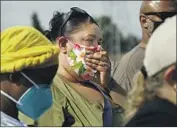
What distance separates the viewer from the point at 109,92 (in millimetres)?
4469

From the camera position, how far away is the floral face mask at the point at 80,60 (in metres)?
4.27

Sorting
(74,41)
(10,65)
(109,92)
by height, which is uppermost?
(10,65)

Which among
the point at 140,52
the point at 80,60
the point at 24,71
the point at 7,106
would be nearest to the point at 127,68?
the point at 140,52

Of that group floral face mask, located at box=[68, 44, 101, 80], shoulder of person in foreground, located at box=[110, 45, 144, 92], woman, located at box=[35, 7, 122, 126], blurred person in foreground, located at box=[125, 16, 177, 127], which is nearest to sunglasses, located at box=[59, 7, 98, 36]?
woman, located at box=[35, 7, 122, 126]

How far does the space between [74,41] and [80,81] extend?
30 centimetres

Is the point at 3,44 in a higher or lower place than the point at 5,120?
higher

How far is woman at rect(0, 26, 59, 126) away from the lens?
10.3 ft

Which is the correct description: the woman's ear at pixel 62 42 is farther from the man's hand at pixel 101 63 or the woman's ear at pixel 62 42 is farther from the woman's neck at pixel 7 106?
the woman's neck at pixel 7 106

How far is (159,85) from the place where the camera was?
2.89 m

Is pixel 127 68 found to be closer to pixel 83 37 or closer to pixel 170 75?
pixel 83 37

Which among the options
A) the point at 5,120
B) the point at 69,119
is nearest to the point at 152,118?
the point at 5,120

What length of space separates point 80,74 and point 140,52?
60 cm

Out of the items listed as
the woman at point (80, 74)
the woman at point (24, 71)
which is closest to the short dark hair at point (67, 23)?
the woman at point (80, 74)

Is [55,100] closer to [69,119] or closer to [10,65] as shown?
[69,119]
